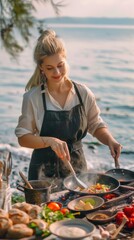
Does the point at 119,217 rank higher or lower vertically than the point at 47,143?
lower

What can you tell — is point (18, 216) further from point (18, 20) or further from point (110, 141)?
point (18, 20)

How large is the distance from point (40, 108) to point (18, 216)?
66.1 inches

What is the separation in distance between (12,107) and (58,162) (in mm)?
15419

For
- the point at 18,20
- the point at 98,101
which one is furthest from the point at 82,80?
the point at 18,20

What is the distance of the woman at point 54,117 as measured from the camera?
443 centimetres

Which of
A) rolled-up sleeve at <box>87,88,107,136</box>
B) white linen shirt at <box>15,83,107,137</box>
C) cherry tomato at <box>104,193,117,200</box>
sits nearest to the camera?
cherry tomato at <box>104,193,117,200</box>

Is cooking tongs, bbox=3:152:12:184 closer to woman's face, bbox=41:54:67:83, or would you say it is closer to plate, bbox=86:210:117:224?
plate, bbox=86:210:117:224

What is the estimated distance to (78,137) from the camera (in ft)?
15.8

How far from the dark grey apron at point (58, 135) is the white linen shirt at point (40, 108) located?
5cm

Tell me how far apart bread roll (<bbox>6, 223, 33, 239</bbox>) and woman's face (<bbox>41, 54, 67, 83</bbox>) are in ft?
5.56

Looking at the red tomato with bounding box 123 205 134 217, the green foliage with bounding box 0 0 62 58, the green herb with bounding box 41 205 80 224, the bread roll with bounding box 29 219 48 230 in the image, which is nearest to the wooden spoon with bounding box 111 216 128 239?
the red tomato with bounding box 123 205 134 217

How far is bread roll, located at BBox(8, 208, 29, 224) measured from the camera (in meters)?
3.08

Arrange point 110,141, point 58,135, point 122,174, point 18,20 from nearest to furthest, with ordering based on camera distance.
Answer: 1. point 122,174
2. point 110,141
3. point 58,135
4. point 18,20

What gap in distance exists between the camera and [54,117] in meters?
4.66
